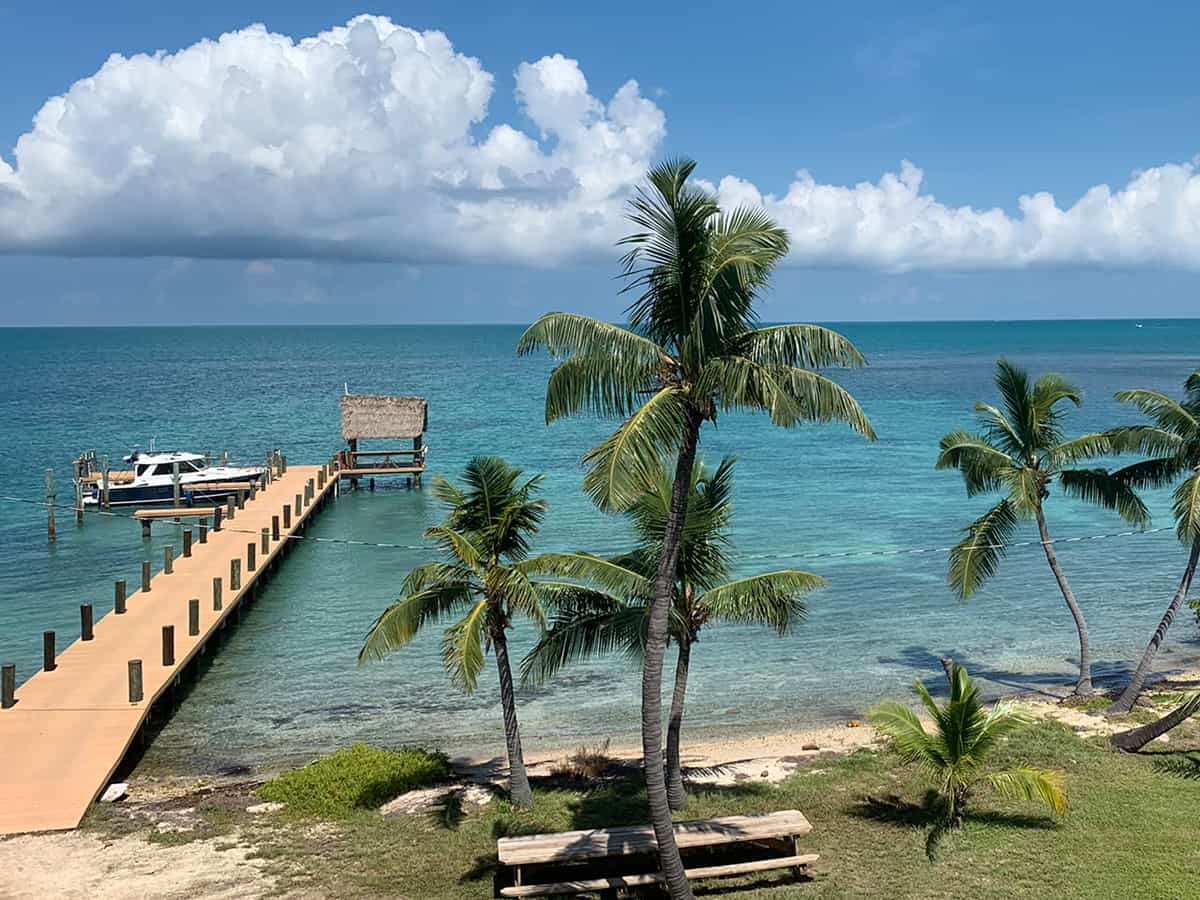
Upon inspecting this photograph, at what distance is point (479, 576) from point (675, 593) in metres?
2.56

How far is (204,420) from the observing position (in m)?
81.8

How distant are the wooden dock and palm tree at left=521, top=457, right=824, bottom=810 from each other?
7.00m

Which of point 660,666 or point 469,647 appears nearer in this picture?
point 660,666

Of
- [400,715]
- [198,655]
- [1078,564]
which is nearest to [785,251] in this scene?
[400,715]

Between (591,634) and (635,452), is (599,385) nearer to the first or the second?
(635,452)

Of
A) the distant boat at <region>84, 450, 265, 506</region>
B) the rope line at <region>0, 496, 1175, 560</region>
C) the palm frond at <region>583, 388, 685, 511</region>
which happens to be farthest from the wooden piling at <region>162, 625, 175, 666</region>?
the distant boat at <region>84, 450, 265, 506</region>

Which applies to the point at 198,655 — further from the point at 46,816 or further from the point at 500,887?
the point at 500,887

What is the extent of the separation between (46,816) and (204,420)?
70604mm

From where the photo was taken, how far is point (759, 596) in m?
13.9

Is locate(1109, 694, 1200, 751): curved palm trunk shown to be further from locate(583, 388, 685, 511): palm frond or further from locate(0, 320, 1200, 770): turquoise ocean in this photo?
locate(583, 388, 685, 511): palm frond

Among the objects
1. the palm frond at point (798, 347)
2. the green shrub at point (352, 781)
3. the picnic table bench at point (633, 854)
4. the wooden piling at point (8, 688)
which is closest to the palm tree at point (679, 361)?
the palm frond at point (798, 347)

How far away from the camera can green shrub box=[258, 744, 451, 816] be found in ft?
51.2

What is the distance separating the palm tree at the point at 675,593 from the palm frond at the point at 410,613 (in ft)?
4.44

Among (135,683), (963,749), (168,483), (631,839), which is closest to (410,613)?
(631,839)
